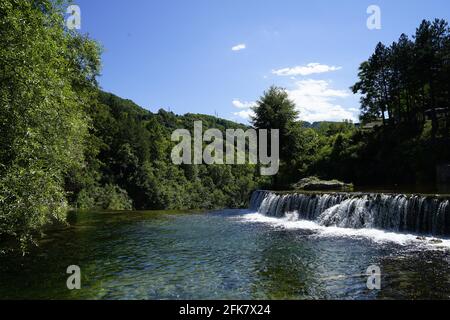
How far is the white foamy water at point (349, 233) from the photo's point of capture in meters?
17.5

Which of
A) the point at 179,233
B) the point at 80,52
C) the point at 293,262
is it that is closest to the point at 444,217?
the point at 293,262

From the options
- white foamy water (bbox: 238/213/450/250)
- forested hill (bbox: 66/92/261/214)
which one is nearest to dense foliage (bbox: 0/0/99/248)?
white foamy water (bbox: 238/213/450/250)

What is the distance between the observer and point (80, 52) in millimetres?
29578

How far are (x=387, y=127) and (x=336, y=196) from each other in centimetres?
3204

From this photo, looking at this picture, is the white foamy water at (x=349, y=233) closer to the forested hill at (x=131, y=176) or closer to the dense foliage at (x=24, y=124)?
the dense foliage at (x=24, y=124)

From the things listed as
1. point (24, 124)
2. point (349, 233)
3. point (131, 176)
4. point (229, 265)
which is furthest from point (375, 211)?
point (131, 176)

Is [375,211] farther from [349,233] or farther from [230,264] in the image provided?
[230,264]

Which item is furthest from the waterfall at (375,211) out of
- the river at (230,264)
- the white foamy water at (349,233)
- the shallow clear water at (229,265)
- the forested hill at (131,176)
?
the forested hill at (131,176)

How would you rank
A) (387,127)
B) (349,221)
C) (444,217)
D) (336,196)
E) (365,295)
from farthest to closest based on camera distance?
(387,127) < (336,196) < (349,221) < (444,217) < (365,295)

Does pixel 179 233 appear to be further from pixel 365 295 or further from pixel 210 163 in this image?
pixel 210 163

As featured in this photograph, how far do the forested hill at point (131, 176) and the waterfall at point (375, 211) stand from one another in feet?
80.0

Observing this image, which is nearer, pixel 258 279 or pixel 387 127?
pixel 258 279

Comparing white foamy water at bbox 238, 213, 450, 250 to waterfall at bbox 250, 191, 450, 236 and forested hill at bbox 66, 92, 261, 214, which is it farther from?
forested hill at bbox 66, 92, 261, 214

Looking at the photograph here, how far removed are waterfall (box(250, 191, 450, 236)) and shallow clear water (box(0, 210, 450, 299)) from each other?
169 centimetres
